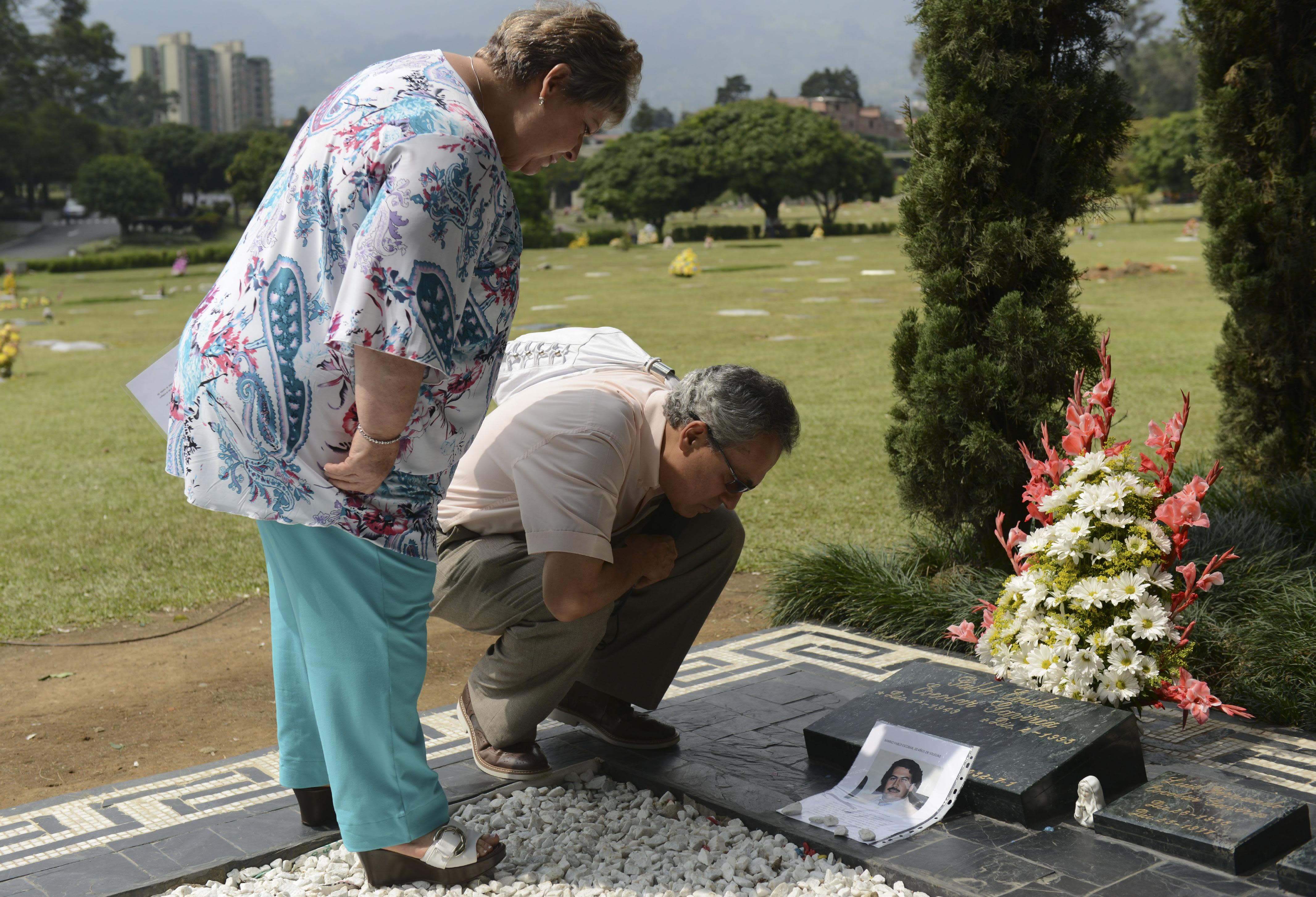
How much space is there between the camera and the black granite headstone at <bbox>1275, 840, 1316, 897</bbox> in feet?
8.05

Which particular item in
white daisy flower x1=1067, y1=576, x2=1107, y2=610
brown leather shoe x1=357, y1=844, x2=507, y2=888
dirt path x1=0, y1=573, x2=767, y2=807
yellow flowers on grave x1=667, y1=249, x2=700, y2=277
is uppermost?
yellow flowers on grave x1=667, y1=249, x2=700, y2=277

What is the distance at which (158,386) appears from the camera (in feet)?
9.18

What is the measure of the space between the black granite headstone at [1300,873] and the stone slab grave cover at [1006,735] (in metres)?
0.52

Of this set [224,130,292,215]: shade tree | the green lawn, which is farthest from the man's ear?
[224,130,292,215]: shade tree

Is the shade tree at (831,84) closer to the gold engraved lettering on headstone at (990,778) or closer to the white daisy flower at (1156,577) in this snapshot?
the white daisy flower at (1156,577)

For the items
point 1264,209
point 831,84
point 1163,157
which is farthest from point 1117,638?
point 831,84

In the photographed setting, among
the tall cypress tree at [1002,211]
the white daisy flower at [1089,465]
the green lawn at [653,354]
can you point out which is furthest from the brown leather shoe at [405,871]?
the green lawn at [653,354]

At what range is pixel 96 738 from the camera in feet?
13.1

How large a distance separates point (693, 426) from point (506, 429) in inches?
21.0

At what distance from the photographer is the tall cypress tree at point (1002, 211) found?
4473mm

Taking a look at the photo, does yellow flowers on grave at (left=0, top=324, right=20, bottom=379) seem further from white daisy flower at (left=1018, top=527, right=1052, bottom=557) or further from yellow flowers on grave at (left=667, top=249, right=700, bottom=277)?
yellow flowers on grave at (left=667, top=249, right=700, bottom=277)

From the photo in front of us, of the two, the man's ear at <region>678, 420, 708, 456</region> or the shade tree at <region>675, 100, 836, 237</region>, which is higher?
the shade tree at <region>675, 100, 836, 237</region>

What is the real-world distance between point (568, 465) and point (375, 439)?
546mm

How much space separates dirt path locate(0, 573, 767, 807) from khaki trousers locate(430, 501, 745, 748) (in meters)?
1.02
